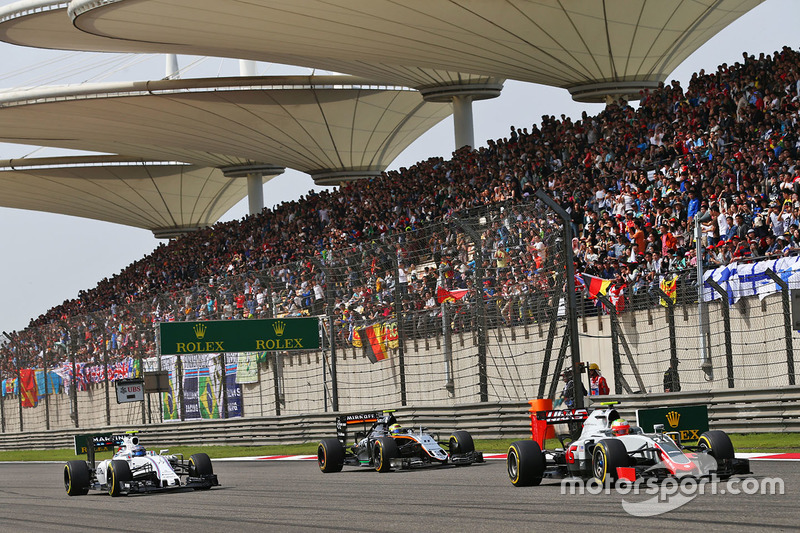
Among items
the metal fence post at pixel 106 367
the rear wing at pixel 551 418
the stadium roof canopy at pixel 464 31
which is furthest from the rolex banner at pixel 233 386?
the rear wing at pixel 551 418

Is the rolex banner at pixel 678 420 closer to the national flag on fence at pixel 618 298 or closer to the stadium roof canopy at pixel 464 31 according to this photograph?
the national flag on fence at pixel 618 298

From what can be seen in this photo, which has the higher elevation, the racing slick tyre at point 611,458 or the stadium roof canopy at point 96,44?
the stadium roof canopy at point 96,44

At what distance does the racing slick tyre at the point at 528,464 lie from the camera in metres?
11.5

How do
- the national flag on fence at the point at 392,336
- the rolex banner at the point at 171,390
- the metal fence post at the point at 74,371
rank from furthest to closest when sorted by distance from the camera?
the metal fence post at the point at 74,371 < the rolex banner at the point at 171,390 < the national flag on fence at the point at 392,336

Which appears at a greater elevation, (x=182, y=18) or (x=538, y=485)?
(x=182, y=18)

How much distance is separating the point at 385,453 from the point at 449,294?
5.36m

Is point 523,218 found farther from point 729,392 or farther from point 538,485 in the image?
point 538,485

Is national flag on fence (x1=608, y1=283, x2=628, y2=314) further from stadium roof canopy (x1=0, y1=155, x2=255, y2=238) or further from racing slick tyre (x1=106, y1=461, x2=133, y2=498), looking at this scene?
stadium roof canopy (x1=0, y1=155, x2=255, y2=238)

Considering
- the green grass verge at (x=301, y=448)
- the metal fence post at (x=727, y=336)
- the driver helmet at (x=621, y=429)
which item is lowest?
the green grass verge at (x=301, y=448)

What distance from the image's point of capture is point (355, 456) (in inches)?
623

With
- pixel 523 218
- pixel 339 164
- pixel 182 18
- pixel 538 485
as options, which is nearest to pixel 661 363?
pixel 523 218

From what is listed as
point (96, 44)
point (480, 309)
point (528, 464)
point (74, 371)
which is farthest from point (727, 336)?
point (96, 44)

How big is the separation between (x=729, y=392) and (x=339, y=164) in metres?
35.0

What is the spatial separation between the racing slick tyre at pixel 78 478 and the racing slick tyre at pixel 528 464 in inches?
218
